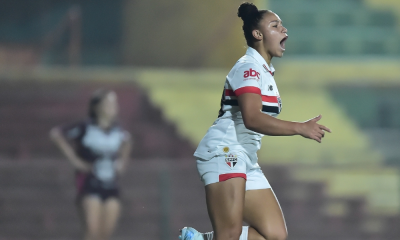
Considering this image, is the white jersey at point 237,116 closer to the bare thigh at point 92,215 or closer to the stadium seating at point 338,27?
the bare thigh at point 92,215

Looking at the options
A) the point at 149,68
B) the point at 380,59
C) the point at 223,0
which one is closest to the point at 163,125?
the point at 149,68

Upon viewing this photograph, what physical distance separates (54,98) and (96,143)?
6.56 meters

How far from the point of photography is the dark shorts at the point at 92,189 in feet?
20.8

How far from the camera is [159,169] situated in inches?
335

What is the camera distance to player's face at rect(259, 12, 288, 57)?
3439 mm

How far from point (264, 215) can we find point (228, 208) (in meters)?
0.30

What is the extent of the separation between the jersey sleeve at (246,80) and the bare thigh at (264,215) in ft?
1.98

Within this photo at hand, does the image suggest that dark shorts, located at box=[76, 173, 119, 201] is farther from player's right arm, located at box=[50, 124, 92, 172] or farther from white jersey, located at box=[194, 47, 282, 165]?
white jersey, located at box=[194, 47, 282, 165]

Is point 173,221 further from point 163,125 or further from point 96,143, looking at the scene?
point 163,125

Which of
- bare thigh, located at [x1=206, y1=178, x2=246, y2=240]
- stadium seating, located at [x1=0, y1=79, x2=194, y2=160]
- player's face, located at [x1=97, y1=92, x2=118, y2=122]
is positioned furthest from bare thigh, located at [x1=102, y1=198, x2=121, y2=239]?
stadium seating, located at [x1=0, y1=79, x2=194, y2=160]

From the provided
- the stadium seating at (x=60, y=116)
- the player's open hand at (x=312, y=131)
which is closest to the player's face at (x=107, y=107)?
the player's open hand at (x=312, y=131)

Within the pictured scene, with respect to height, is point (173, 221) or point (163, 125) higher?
point (163, 125)

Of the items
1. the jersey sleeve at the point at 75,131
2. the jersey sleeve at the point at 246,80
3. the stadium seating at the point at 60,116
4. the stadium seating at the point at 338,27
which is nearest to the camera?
the jersey sleeve at the point at 246,80

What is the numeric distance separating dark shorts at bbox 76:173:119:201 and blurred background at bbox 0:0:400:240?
2.68 m
